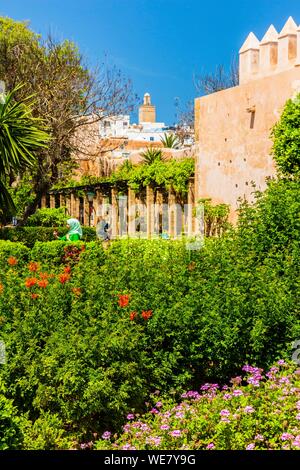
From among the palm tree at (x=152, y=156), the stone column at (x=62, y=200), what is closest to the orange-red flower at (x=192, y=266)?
the palm tree at (x=152, y=156)

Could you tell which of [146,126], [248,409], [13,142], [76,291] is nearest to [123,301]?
[76,291]

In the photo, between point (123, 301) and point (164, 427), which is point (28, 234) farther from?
point (164, 427)

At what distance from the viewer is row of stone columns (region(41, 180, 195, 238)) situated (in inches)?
765

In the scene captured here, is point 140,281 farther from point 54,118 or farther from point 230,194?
point 54,118

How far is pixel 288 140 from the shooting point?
12.1m

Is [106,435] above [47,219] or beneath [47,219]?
beneath

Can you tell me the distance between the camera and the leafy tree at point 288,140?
11906 mm

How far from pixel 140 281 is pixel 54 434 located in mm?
1973

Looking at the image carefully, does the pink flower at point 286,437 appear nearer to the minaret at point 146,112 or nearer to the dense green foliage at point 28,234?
the dense green foliage at point 28,234

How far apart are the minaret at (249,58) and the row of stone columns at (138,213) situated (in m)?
4.39

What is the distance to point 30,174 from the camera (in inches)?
968

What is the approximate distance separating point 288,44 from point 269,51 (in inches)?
28.8

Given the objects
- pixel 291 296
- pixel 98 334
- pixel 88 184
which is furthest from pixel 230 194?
pixel 88 184

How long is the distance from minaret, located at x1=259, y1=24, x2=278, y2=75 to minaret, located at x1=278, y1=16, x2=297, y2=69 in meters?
0.33
